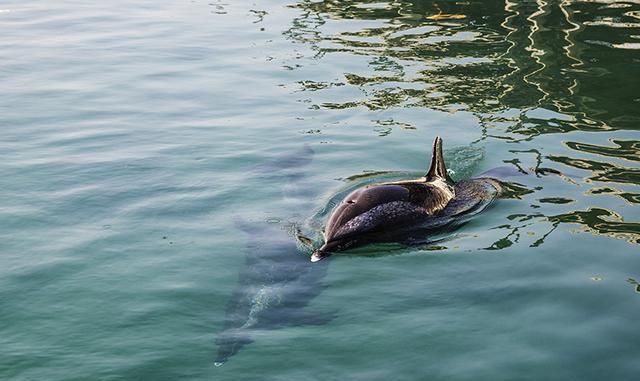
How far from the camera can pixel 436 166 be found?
7.85 m

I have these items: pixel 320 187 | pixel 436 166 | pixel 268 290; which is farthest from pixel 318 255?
pixel 320 187

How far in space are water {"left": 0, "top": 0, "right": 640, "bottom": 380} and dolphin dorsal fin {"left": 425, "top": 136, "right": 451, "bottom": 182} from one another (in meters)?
0.56

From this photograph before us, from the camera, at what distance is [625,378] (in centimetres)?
510

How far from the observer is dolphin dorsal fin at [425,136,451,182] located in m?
7.71

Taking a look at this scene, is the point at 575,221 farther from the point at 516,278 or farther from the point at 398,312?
the point at 398,312

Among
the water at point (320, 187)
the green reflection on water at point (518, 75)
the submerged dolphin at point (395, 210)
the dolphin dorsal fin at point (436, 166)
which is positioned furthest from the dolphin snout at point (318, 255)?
the dolphin dorsal fin at point (436, 166)

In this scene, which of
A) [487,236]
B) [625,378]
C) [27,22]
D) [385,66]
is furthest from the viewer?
[27,22]

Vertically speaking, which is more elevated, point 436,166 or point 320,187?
point 436,166

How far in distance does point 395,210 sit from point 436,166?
102 cm

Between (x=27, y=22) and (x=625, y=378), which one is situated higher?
(x=625, y=378)

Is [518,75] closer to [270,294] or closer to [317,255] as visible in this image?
[317,255]

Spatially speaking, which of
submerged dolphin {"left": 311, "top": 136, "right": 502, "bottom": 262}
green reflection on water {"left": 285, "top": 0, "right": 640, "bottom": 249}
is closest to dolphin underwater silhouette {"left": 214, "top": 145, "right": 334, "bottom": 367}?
submerged dolphin {"left": 311, "top": 136, "right": 502, "bottom": 262}

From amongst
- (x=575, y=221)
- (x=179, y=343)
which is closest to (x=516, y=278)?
(x=575, y=221)

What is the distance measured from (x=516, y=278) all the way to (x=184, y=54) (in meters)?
9.14
